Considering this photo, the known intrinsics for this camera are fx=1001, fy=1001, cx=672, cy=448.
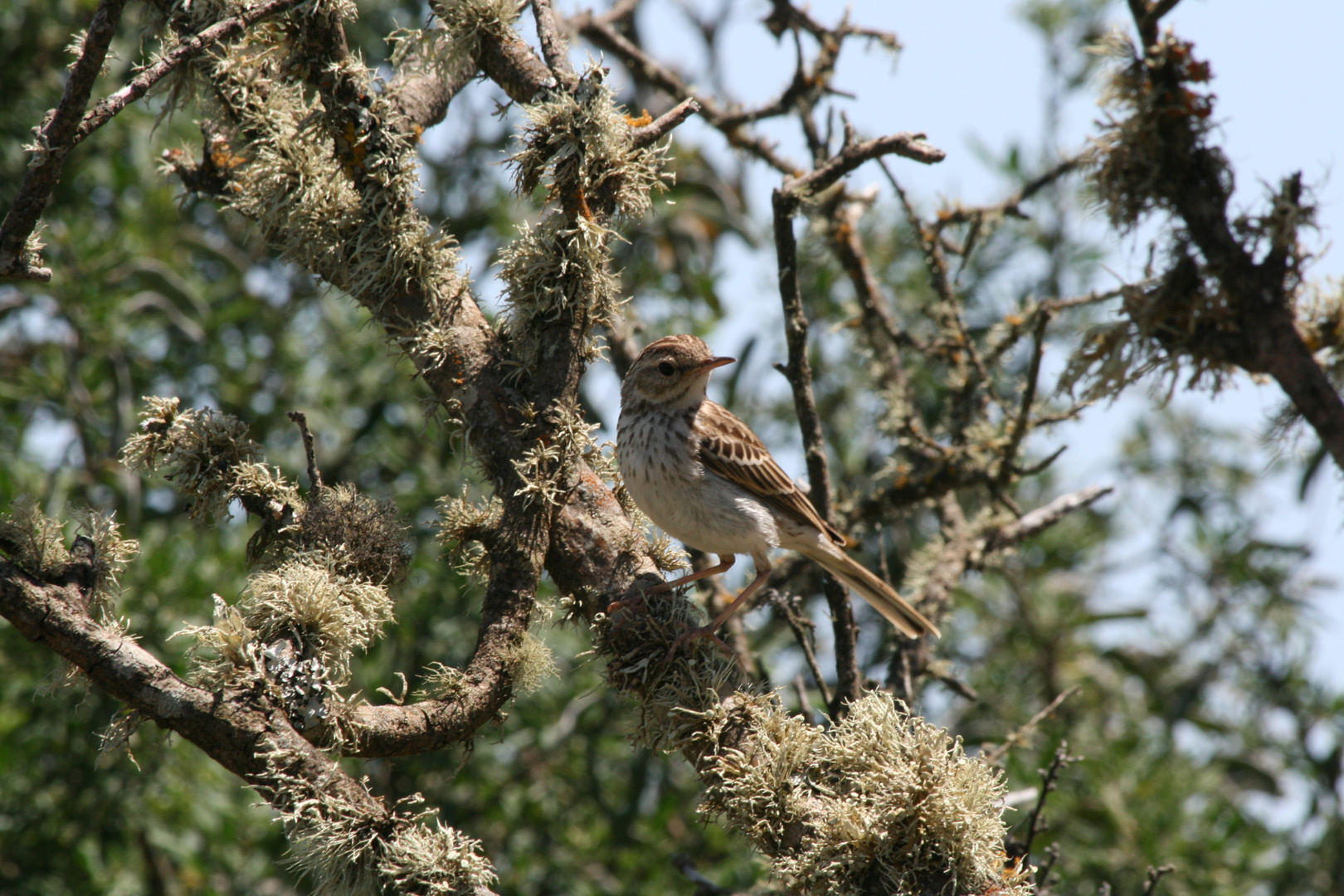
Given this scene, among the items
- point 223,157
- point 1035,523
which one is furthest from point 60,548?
point 1035,523

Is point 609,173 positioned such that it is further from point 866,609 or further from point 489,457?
point 866,609

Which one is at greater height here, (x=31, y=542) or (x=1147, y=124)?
(x=1147, y=124)

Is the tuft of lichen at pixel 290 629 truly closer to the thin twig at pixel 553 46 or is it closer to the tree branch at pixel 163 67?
the tree branch at pixel 163 67

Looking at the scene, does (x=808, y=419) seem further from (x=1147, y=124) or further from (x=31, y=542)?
(x=31, y=542)

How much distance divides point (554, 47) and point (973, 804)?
249cm

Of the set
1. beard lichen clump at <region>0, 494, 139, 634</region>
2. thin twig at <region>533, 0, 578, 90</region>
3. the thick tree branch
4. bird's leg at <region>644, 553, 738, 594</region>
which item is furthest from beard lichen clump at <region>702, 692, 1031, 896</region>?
the thick tree branch

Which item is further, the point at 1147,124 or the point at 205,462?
the point at 1147,124

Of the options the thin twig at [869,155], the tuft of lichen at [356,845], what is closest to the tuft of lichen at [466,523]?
the tuft of lichen at [356,845]

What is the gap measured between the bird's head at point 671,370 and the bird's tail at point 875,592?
807 millimetres

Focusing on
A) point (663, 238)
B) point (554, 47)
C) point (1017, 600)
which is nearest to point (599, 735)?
point (1017, 600)

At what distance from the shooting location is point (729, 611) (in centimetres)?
342

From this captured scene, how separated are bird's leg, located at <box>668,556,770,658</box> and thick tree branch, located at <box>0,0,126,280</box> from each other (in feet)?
6.18

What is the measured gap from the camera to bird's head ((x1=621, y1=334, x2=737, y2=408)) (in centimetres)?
396

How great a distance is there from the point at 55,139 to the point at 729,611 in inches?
91.9
